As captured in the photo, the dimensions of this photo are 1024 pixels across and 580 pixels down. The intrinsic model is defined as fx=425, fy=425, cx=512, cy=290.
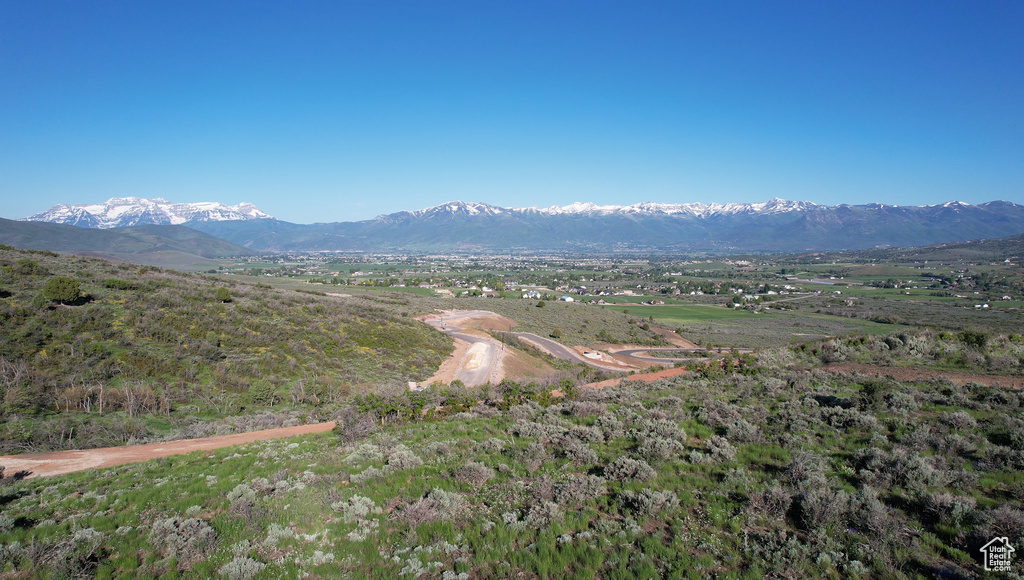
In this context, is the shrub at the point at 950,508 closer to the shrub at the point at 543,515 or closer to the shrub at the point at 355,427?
the shrub at the point at 543,515

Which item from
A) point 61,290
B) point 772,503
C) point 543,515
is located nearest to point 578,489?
point 543,515

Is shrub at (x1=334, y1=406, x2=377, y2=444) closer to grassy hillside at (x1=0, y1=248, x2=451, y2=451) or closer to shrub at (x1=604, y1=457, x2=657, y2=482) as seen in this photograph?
grassy hillside at (x1=0, y1=248, x2=451, y2=451)

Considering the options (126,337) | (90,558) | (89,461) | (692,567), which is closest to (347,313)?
(126,337)

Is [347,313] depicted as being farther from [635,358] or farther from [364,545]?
[364,545]

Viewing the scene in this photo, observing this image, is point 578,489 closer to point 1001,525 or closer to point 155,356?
point 1001,525

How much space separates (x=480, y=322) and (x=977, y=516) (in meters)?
50.9

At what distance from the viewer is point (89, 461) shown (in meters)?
12.0

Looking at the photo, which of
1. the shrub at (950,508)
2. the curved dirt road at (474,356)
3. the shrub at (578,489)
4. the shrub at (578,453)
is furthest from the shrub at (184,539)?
the curved dirt road at (474,356)

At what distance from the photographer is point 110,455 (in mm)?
12656

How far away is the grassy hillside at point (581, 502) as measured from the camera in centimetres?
635

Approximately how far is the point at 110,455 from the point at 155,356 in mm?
10550

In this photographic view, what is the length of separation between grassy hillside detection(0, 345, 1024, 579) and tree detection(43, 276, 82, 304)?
20212 millimetres

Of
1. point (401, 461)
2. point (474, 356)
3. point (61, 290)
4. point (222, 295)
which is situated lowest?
point (474, 356)

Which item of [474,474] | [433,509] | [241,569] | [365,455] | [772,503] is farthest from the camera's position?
[365,455]
